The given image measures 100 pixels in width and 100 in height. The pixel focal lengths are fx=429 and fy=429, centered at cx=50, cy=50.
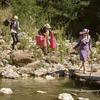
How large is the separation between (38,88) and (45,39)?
4301 millimetres

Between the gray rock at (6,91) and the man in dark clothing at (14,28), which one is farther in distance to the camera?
the man in dark clothing at (14,28)

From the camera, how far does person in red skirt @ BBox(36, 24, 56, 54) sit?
16.8m

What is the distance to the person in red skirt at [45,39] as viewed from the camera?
16.8m

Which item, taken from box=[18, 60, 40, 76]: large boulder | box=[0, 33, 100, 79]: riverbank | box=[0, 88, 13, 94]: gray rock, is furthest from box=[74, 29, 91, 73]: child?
box=[0, 88, 13, 94]: gray rock

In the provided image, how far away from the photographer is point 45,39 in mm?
16734

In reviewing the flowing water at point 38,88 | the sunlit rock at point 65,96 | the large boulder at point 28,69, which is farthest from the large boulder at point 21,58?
the sunlit rock at point 65,96

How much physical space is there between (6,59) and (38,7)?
23.0 ft

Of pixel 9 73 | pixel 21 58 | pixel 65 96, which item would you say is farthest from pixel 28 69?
pixel 65 96

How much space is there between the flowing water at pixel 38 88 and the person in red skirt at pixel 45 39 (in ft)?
9.00

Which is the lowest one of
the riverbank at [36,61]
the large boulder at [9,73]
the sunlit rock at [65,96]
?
the sunlit rock at [65,96]

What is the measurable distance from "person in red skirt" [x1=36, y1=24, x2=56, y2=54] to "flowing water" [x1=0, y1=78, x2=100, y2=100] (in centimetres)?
274

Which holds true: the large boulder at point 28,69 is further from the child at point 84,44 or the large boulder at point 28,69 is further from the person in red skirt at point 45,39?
the child at point 84,44

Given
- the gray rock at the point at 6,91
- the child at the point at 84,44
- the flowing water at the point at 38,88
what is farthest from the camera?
the child at the point at 84,44

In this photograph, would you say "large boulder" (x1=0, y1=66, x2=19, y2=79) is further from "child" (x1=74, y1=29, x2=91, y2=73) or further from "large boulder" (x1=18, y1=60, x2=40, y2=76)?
"child" (x1=74, y1=29, x2=91, y2=73)
